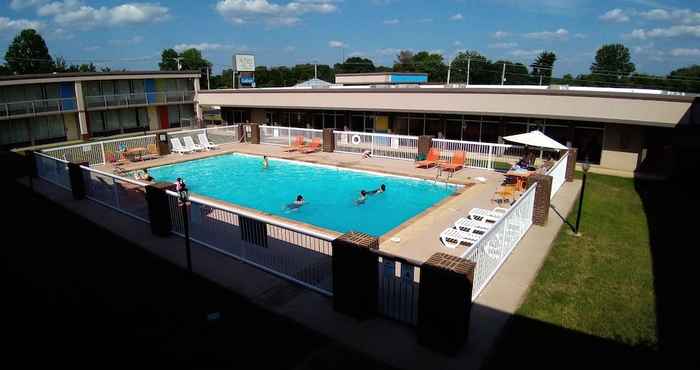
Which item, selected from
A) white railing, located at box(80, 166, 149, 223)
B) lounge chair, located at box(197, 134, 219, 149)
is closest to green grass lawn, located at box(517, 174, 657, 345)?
white railing, located at box(80, 166, 149, 223)

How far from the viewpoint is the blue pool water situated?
1556cm

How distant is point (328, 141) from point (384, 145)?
3.63 metres

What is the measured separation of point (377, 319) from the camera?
7.30m

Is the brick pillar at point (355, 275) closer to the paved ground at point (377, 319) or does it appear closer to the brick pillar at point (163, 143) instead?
the paved ground at point (377, 319)

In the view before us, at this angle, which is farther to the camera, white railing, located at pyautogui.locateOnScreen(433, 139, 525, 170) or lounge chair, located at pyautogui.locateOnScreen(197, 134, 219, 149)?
lounge chair, located at pyautogui.locateOnScreen(197, 134, 219, 149)

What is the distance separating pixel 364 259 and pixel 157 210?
22.0 ft

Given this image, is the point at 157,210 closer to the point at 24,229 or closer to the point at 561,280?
the point at 24,229

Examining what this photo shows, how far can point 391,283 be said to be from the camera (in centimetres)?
723

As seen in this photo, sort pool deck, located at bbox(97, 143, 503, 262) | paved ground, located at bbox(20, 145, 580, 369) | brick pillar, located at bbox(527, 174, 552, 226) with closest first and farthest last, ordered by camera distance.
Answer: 1. paved ground, located at bbox(20, 145, 580, 369)
2. pool deck, located at bbox(97, 143, 503, 262)
3. brick pillar, located at bbox(527, 174, 552, 226)

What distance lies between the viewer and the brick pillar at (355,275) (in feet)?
23.2

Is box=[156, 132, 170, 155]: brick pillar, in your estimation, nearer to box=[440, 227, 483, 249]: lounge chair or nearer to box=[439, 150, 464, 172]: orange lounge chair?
box=[439, 150, 464, 172]: orange lounge chair

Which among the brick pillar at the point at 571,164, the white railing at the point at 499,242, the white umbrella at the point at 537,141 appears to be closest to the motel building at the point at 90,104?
the white umbrella at the point at 537,141

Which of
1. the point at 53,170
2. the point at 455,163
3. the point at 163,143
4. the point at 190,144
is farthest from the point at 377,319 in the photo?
the point at 190,144

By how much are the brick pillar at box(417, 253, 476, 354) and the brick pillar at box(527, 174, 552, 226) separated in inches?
259
